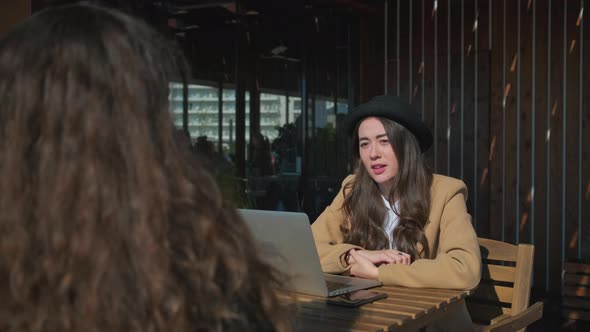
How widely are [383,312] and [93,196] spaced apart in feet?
4.13

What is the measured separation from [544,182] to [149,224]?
599 cm

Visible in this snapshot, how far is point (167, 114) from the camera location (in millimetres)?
954

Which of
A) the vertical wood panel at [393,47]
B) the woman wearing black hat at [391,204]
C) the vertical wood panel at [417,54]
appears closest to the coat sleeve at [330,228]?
the woman wearing black hat at [391,204]

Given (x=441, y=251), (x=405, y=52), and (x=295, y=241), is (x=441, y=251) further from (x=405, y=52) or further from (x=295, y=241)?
(x=405, y=52)

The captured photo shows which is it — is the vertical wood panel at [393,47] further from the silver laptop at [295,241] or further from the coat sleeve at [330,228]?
the silver laptop at [295,241]

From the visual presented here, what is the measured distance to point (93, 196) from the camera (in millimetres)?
871

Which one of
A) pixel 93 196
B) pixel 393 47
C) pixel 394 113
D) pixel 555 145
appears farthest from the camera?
pixel 393 47

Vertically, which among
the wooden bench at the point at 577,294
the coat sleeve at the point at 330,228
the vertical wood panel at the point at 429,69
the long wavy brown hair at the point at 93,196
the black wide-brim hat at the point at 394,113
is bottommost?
the wooden bench at the point at 577,294

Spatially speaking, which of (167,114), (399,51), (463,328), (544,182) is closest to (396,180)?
(463,328)

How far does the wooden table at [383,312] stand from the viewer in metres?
1.83

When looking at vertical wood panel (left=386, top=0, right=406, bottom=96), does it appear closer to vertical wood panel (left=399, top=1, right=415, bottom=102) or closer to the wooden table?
vertical wood panel (left=399, top=1, right=415, bottom=102)

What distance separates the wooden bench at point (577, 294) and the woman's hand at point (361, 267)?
347 centimetres

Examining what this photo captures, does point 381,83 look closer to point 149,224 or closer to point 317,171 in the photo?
point 317,171

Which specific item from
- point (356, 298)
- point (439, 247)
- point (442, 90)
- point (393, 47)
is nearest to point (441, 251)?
point (439, 247)
